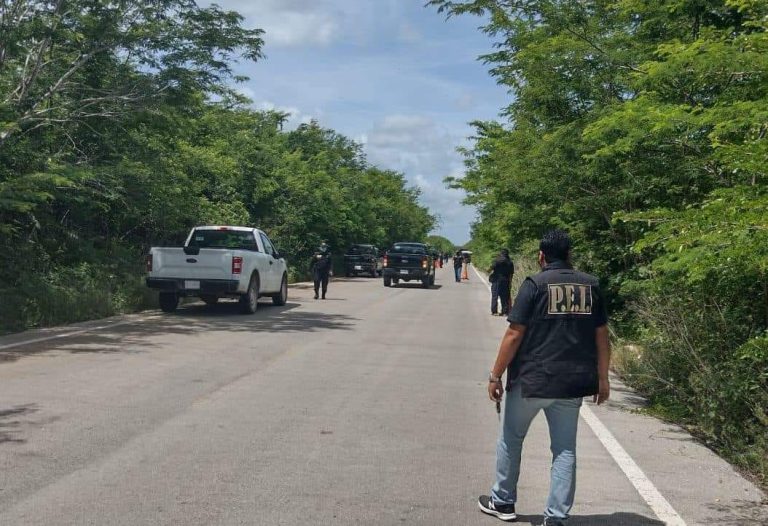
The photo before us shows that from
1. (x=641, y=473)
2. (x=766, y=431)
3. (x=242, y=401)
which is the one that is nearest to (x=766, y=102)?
(x=766, y=431)

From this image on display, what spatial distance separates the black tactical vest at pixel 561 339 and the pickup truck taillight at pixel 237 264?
12680 millimetres

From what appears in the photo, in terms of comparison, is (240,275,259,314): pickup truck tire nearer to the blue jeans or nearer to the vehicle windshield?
the blue jeans

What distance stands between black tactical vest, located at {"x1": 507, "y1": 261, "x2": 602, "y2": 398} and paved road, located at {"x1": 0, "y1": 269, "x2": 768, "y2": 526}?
94 centimetres

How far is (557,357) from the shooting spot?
4.60 m

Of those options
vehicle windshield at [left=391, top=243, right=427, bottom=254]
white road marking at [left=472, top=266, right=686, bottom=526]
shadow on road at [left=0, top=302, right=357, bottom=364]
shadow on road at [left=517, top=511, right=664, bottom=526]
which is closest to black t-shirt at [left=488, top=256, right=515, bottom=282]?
shadow on road at [left=0, top=302, right=357, bottom=364]

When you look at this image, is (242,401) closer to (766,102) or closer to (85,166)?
(766,102)

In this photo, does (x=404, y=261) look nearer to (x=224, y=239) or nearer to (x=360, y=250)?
(x=360, y=250)

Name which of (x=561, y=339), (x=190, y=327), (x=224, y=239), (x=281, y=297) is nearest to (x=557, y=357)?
(x=561, y=339)

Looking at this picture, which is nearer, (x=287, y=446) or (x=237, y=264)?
(x=287, y=446)

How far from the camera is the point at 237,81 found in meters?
18.0

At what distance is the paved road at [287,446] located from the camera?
16.4ft

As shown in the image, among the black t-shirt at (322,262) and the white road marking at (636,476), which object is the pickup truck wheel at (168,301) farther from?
the white road marking at (636,476)

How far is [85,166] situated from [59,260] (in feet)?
10.1

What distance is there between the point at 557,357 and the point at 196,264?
13032 millimetres
